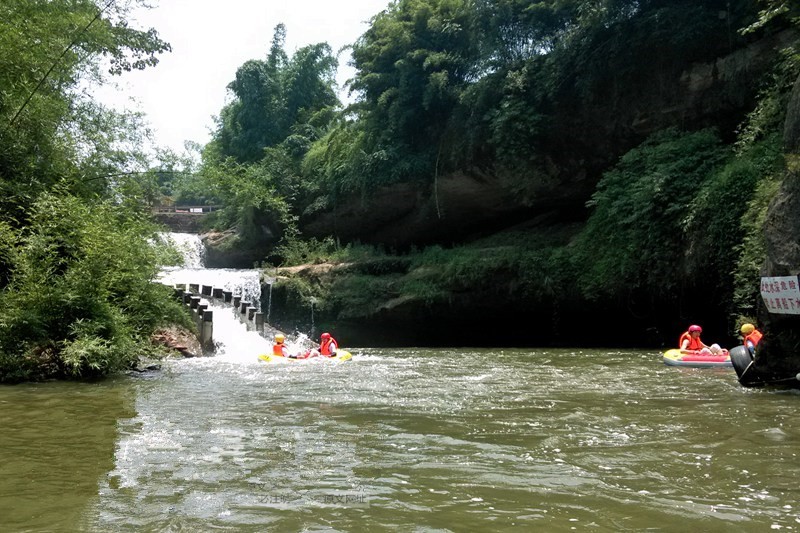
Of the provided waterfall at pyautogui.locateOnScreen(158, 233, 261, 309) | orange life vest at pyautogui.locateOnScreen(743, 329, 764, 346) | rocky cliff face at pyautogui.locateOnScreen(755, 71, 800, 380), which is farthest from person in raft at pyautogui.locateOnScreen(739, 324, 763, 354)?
waterfall at pyautogui.locateOnScreen(158, 233, 261, 309)

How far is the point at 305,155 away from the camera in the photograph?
100.0 ft

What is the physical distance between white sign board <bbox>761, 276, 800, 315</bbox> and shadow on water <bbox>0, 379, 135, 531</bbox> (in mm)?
7813

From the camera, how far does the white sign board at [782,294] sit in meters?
7.97

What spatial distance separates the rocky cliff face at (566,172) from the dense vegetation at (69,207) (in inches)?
429

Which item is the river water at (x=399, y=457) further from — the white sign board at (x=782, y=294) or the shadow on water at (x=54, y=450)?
the white sign board at (x=782, y=294)

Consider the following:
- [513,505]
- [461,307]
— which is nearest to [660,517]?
[513,505]

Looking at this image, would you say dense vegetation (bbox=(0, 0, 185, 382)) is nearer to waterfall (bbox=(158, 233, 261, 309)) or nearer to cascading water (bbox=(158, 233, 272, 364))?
cascading water (bbox=(158, 233, 272, 364))

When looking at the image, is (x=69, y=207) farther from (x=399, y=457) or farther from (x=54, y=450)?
(x=399, y=457)

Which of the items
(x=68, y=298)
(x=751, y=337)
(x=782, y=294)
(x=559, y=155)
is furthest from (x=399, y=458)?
(x=559, y=155)

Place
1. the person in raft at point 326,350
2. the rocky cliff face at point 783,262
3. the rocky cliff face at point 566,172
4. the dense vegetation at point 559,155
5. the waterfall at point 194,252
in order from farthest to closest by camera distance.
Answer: the waterfall at point 194,252 → the rocky cliff face at point 566,172 → the dense vegetation at point 559,155 → the person in raft at point 326,350 → the rocky cliff face at point 783,262

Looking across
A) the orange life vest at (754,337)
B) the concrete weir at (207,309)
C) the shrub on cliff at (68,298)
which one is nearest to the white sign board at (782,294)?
the orange life vest at (754,337)

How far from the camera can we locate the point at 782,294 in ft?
26.9

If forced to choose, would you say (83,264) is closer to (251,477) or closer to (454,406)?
(454,406)

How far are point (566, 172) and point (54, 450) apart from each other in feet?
59.1
